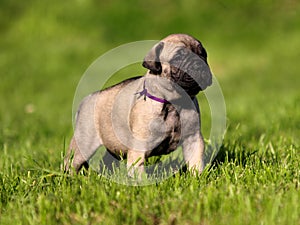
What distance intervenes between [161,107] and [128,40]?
1095cm

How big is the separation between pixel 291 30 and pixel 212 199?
12096mm

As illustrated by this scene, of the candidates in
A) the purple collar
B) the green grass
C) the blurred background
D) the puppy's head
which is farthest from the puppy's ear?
the blurred background

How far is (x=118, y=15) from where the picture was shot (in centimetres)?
1520

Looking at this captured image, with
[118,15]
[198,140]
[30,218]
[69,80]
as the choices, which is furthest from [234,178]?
[118,15]

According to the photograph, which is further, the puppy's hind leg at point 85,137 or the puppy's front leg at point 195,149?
the puppy's hind leg at point 85,137

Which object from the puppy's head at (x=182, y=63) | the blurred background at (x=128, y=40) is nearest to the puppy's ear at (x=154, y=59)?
the puppy's head at (x=182, y=63)

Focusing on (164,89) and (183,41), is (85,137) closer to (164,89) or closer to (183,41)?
(164,89)

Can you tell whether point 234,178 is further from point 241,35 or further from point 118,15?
point 118,15

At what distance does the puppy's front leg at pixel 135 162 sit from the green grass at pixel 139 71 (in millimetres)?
209

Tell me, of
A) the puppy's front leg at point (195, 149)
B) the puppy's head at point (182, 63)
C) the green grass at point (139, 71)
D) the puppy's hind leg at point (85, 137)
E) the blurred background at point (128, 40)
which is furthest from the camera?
the blurred background at point (128, 40)

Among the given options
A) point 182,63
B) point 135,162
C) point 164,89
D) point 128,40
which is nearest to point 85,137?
point 135,162

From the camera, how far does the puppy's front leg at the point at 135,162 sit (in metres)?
3.66

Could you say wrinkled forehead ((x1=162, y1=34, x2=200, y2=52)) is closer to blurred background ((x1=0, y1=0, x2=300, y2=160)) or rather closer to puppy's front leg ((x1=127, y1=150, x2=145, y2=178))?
puppy's front leg ((x1=127, y1=150, x2=145, y2=178))

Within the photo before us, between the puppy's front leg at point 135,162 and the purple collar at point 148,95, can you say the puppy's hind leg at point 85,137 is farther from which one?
the purple collar at point 148,95
